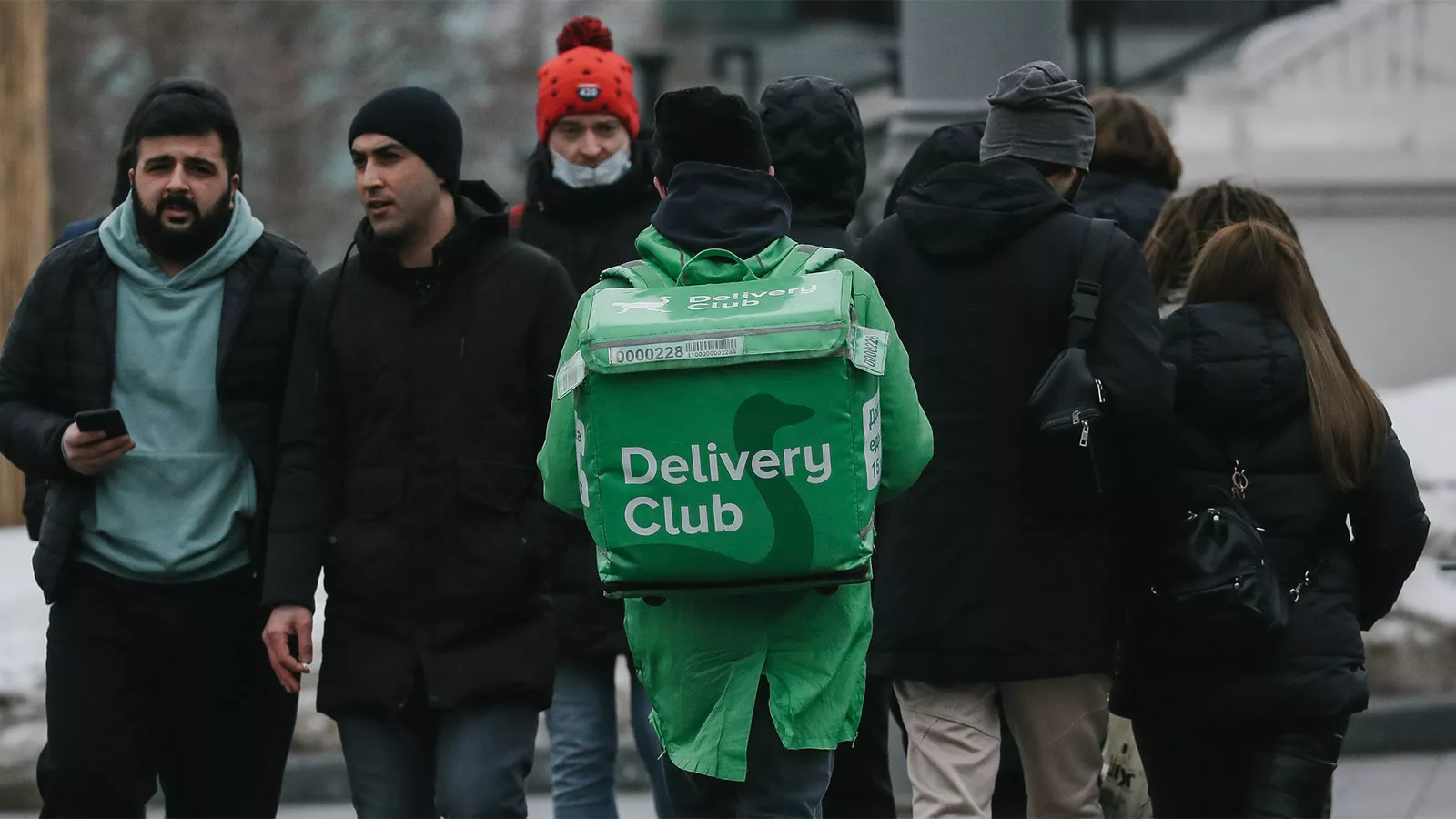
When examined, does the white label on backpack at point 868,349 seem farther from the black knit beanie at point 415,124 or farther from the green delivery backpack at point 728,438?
the black knit beanie at point 415,124

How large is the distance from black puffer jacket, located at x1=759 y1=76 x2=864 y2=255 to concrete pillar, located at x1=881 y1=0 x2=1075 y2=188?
1456 mm

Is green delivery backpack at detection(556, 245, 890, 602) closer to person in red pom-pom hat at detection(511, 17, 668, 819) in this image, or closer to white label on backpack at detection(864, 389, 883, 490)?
white label on backpack at detection(864, 389, 883, 490)

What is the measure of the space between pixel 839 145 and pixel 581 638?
1411 mm

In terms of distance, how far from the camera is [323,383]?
5.10 metres

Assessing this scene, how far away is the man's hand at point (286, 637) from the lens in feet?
16.3

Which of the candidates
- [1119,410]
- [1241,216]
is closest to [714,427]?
[1119,410]

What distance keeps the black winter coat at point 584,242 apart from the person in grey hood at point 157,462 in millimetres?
945

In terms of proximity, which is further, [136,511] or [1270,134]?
[1270,134]

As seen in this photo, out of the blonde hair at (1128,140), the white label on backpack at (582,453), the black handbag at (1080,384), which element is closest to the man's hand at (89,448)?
the white label on backpack at (582,453)

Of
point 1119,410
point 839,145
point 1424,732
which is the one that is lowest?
point 1424,732

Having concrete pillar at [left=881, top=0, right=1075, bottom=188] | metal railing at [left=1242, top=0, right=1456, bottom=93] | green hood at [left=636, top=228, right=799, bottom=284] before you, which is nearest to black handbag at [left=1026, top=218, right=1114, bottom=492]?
green hood at [left=636, top=228, right=799, bottom=284]

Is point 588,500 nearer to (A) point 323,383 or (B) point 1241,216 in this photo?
(A) point 323,383

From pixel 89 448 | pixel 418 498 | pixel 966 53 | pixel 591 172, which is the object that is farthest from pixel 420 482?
pixel 966 53

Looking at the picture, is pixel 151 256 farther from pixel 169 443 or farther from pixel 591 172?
pixel 591 172
